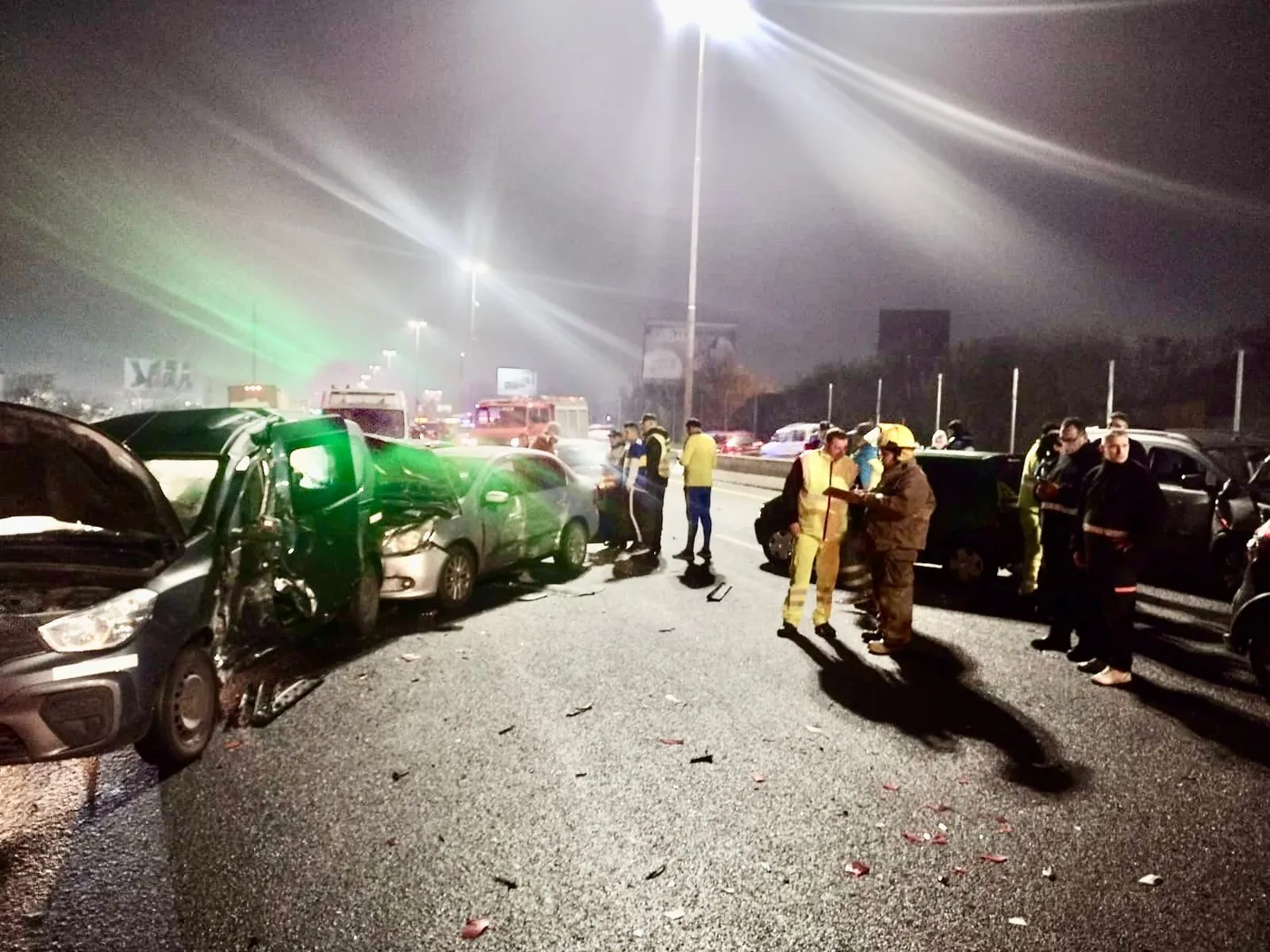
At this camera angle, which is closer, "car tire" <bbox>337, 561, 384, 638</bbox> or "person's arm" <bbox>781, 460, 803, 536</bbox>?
"car tire" <bbox>337, 561, 384, 638</bbox>

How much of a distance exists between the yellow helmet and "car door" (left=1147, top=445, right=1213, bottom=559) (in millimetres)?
4582

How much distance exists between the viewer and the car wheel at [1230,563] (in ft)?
31.8

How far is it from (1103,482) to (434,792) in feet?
16.3

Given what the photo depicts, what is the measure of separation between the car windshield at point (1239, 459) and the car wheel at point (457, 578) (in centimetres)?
823

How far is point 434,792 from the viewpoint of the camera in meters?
4.48

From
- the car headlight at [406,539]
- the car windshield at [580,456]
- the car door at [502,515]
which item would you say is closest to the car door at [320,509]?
the car headlight at [406,539]

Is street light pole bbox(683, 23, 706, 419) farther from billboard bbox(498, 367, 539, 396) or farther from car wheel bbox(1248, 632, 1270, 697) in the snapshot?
billboard bbox(498, 367, 539, 396)

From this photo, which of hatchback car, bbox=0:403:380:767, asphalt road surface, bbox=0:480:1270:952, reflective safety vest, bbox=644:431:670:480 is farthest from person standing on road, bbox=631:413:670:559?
hatchback car, bbox=0:403:380:767

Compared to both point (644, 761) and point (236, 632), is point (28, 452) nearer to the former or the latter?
point (236, 632)

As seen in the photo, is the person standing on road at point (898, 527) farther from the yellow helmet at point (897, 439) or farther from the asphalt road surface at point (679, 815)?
the asphalt road surface at point (679, 815)

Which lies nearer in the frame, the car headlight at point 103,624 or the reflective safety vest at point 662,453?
the car headlight at point 103,624

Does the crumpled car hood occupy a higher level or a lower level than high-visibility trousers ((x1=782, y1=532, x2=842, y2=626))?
higher

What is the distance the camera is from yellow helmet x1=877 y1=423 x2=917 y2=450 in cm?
727

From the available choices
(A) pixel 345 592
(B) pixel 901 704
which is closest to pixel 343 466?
(A) pixel 345 592
